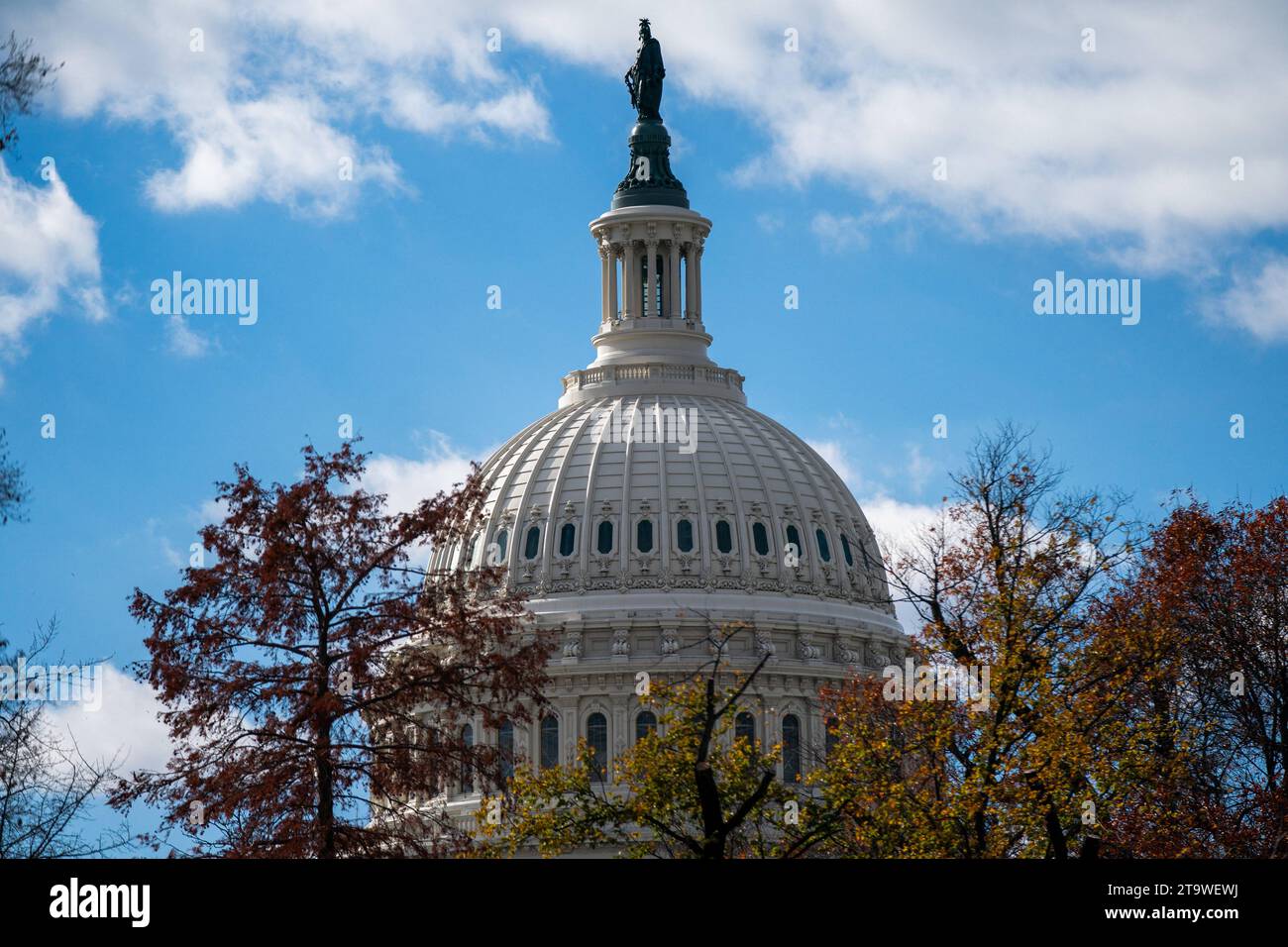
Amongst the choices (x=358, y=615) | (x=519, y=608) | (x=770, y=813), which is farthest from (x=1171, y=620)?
(x=358, y=615)

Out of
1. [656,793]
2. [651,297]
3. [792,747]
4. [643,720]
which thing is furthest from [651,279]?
[656,793]

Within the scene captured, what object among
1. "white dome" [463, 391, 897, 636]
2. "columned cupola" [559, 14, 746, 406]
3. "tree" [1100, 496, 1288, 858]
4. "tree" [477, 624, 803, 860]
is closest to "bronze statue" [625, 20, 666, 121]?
"columned cupola" [559, 14, 746, 406]

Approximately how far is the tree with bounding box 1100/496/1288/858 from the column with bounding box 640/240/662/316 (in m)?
93.2

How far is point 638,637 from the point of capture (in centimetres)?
13225

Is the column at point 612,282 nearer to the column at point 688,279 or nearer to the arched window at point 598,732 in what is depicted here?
the column at point 688,279

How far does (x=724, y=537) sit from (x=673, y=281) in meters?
23.0

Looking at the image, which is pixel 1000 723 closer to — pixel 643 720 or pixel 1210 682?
pixel 1210 682

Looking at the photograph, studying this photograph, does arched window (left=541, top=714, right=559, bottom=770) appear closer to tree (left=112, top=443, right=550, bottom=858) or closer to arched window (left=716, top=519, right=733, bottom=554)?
arched window (left=716, top=519, right=733, bottom=554)

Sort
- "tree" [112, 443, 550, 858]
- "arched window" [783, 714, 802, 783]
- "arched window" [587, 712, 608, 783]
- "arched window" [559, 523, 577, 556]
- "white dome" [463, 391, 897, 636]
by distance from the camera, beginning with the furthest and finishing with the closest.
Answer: "arched window" [559, 523, 577, 556] → "white dome" [463, 391, 897, 636] → "arched window" [587, 712, 608, 783] → "arched window" [783, 714, 802, 783] → "tree" [112, 443, 550, 858]

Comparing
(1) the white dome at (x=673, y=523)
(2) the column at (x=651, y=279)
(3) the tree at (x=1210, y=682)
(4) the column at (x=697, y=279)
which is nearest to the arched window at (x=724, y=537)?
(1) the white dome at (x=673, y=523)

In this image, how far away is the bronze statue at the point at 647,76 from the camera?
15938 centimetres

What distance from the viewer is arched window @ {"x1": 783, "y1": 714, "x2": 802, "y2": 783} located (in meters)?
122

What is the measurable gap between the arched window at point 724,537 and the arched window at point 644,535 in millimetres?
3866
